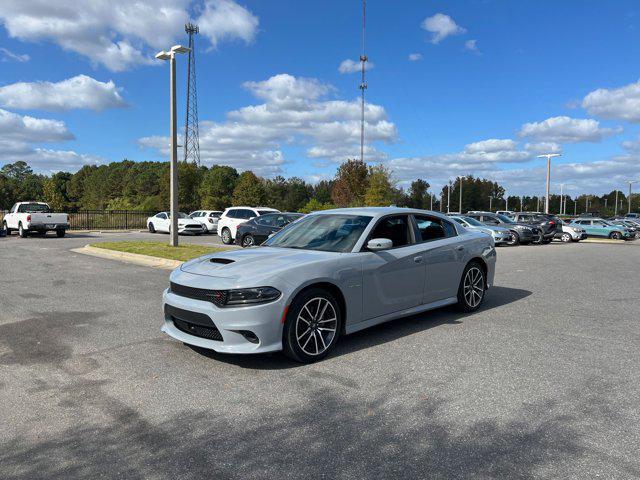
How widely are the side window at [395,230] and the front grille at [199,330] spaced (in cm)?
211

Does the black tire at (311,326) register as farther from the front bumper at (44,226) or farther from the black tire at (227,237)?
the front bumper at (44,226)

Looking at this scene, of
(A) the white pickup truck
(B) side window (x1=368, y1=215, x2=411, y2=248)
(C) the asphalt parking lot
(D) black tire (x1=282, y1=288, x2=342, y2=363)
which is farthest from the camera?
(A) the white pickup truck

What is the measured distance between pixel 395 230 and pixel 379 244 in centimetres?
75

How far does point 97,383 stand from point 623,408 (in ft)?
14.2

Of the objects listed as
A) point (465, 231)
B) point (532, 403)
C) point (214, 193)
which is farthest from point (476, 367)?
point (214, 193)

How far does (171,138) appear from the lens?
17.0 m

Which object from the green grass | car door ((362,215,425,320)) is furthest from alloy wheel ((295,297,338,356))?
the green grass

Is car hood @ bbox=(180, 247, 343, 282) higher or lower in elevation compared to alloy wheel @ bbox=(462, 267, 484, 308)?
higher

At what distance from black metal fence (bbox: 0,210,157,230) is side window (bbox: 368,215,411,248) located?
32.7 metres

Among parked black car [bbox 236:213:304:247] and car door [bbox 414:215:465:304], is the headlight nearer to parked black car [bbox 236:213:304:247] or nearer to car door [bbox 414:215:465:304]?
car door [bbox 414:215:465:304]

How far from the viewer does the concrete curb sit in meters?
12.6

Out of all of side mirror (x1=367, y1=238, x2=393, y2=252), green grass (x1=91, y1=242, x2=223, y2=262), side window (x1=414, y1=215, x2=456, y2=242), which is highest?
side window (x1=414, y1=215, x2=456, y2=242)

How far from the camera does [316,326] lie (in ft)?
16.2

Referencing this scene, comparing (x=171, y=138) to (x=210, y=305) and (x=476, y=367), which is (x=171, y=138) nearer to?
(x=210, y=305)
